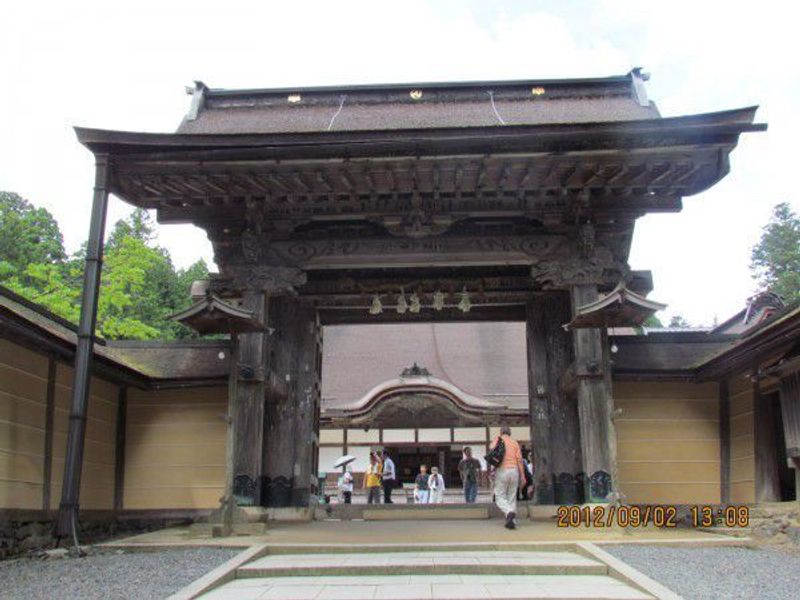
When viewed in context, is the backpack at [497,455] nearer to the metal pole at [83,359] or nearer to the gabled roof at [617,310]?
the gabled roof at [617,310]

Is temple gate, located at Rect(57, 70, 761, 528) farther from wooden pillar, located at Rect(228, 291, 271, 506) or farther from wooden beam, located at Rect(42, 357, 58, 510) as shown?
wooden beam, located at Rect(42, 357, 58, 510)

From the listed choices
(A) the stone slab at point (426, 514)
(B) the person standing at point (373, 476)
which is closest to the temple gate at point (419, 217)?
(A) the stone slab at point (426, 514)

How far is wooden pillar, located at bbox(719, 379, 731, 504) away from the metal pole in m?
7.79

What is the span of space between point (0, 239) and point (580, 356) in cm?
2749

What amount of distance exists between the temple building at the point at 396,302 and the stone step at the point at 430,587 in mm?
2552

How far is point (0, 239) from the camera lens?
29.5 m

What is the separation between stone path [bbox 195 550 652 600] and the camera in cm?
509

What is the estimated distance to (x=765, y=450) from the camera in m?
8.70

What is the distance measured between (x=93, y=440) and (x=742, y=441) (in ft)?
27.2

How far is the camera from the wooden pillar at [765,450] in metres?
8.56

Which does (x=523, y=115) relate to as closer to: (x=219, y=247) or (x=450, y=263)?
(x=450, y=263)
